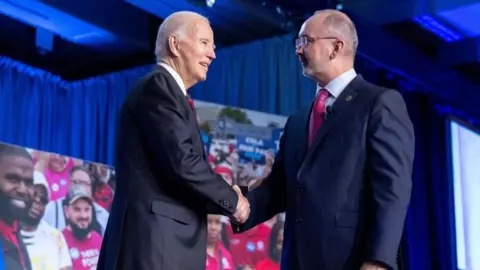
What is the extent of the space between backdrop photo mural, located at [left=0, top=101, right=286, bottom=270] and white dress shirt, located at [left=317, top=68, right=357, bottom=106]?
1.87 metres

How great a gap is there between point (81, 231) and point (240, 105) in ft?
5.63

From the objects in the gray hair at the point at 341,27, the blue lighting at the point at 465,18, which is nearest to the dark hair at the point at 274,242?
the blue lighting at the point at 465,18

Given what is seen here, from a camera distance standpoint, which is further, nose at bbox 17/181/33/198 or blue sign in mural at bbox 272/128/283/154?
blue sign in mural at bbox 272/128/283/154

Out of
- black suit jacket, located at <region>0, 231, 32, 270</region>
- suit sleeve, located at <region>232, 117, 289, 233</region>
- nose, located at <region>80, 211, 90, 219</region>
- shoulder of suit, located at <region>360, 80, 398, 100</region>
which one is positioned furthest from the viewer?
nose, located at <region>80, 211, 90, 219</region>

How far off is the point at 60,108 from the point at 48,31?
0.67m

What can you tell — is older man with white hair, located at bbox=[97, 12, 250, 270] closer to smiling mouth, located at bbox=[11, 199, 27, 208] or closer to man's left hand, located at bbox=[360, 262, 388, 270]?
man's left hand, located at bbox=[360, 262, 388, 270]

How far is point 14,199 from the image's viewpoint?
11.9 ft

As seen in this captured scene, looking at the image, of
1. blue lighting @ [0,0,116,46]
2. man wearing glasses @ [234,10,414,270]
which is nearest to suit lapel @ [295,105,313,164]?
man wearing glasses @ [234,10,414,270]

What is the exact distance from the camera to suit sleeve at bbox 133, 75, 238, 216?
2.11m

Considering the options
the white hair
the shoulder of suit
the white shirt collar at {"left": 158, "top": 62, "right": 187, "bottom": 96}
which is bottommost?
the shoulder of suit

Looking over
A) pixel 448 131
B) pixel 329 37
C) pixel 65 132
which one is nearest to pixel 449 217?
pixel 448 131

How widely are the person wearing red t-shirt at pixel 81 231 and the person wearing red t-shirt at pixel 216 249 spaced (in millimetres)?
586

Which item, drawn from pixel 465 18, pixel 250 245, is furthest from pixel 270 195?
pixel 465 18

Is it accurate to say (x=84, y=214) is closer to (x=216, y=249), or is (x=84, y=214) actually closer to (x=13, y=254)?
(x=13, y=254)
